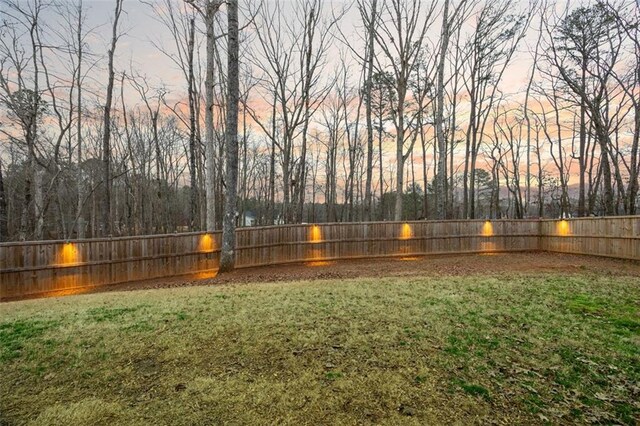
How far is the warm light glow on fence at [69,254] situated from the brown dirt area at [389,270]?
2.77ft

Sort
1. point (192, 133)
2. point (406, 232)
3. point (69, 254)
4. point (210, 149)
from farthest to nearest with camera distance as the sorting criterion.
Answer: point (192, 133) < point (406, 232) < point (210, 149) < point (69, 254)

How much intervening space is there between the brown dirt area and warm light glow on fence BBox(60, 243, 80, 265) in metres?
0.84

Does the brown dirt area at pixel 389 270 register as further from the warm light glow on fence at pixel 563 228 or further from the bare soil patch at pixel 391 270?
the warm light glow on fence at pixel 563 228

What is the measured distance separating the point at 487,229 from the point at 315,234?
8.30 metres

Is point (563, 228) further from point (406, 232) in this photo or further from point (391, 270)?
point (391, 270)

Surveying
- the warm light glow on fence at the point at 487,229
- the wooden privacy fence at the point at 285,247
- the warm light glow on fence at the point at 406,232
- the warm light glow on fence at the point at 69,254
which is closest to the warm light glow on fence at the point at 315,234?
the wooden privacy fence at the point at 285,247

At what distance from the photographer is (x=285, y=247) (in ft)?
38.8

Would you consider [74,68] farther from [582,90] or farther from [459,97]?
[582,90]

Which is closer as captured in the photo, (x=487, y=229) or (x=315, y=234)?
(x=315, y=234)

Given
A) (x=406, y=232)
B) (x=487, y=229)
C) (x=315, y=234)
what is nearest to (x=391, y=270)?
(x=315, y=234)

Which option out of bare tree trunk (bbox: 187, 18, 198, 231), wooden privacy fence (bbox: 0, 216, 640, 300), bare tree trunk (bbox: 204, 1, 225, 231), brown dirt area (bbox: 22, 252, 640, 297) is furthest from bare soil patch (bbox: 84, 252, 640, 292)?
bare tree trunk (bbox: 187, 18, 198, 231)

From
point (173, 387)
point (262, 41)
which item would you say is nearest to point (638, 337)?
point (173, 387)

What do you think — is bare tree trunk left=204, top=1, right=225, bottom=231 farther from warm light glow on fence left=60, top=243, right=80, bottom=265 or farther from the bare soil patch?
warm light glow on fence left=60, top=243, right=80, bottom=265

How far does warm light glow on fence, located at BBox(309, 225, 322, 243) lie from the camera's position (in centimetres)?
1223
